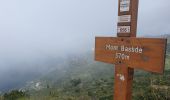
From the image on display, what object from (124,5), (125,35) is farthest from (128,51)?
(124,5)

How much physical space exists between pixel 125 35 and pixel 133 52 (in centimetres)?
28

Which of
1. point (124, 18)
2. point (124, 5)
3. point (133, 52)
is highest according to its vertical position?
point (124, 5)

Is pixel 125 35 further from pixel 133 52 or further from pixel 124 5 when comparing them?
pixel 124 5

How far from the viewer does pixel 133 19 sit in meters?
3.80

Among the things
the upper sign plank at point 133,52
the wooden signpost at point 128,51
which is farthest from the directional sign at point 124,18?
the upper sign plank at point 133,52

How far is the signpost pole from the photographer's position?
149 inches

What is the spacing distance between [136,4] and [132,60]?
0.72 m

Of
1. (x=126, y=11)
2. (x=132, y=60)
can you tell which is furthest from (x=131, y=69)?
(x=126, y=11)

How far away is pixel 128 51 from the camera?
12.5 ft

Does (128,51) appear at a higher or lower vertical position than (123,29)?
lower

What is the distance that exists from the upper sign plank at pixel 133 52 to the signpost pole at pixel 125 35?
8 cm

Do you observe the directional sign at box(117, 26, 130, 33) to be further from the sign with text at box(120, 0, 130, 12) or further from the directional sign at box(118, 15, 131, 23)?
the sign with text at box(120, 0, 130, 12)

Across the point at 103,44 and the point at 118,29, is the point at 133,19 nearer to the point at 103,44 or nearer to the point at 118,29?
the point at 118,29

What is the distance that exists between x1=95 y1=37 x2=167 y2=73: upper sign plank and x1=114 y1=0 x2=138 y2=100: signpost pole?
0.27 ft
